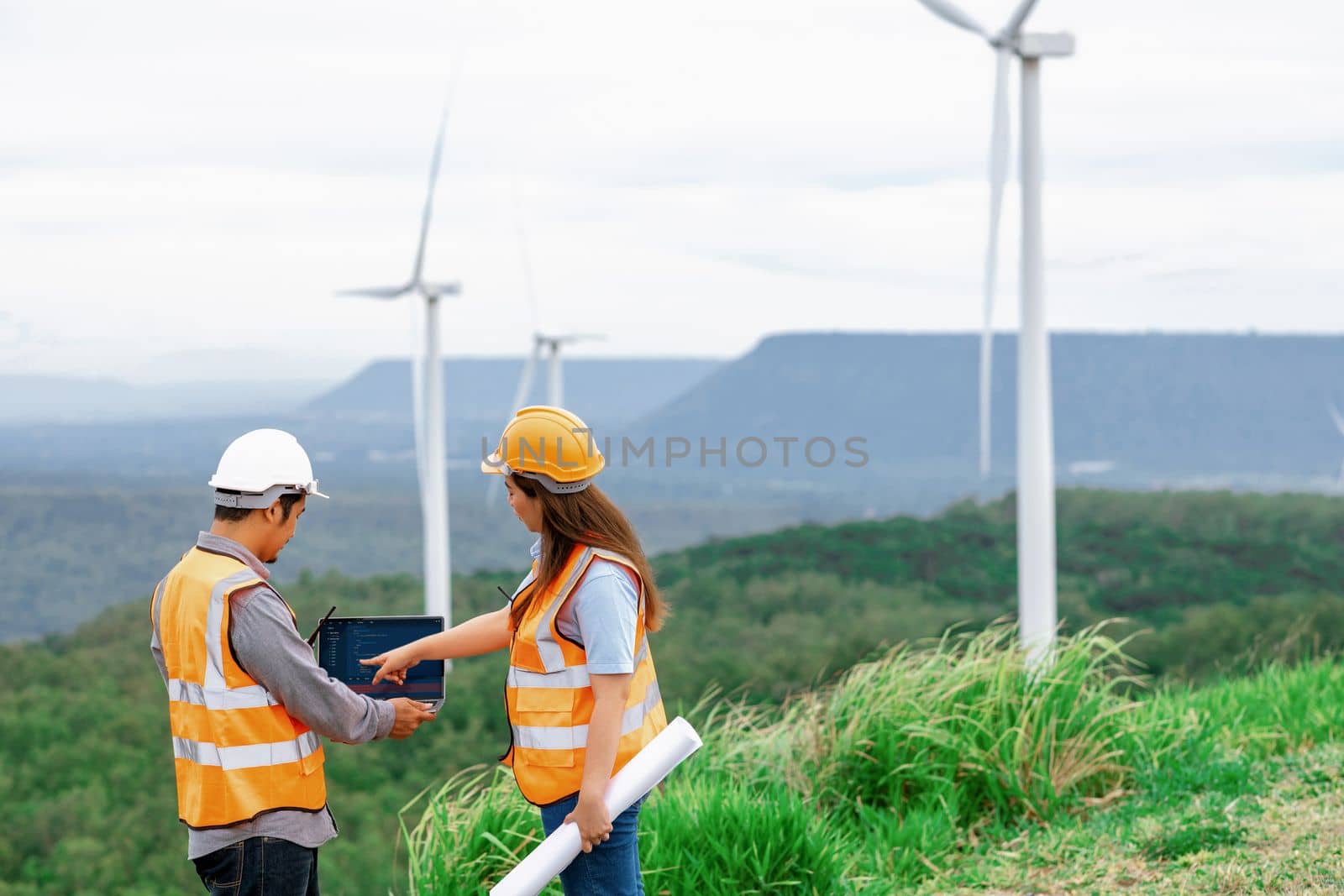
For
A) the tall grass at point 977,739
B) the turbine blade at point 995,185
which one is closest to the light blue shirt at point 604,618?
the tall grass at point 977,739

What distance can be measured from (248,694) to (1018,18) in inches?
439

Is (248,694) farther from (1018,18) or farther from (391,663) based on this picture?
(1018,18)

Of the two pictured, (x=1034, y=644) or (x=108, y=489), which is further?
(x=108, y=489)

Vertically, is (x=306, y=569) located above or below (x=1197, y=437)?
below

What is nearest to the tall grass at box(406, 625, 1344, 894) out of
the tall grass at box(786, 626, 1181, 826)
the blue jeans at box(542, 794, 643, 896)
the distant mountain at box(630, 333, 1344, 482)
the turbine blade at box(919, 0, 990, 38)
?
the tall grass at box(786, 626, 1181, 826)

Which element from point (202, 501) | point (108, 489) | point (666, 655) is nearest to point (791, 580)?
point (666, 655)

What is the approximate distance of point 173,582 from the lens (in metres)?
3.73

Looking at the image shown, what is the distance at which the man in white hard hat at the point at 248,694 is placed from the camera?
3.68 meters

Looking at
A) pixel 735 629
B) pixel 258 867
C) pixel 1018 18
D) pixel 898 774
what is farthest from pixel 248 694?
pixel 735 629

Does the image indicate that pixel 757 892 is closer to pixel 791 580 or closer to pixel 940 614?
pixel 940 614

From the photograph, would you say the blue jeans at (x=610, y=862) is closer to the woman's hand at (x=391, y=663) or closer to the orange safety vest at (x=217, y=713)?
the woman's hand at (x=391, y=663)

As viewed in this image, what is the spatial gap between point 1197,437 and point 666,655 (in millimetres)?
136682

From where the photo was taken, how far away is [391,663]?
13.7 ft

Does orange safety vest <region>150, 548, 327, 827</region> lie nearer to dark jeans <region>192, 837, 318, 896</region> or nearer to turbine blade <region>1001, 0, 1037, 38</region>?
dark jeans <region>192, 837, 318, 896</region>
